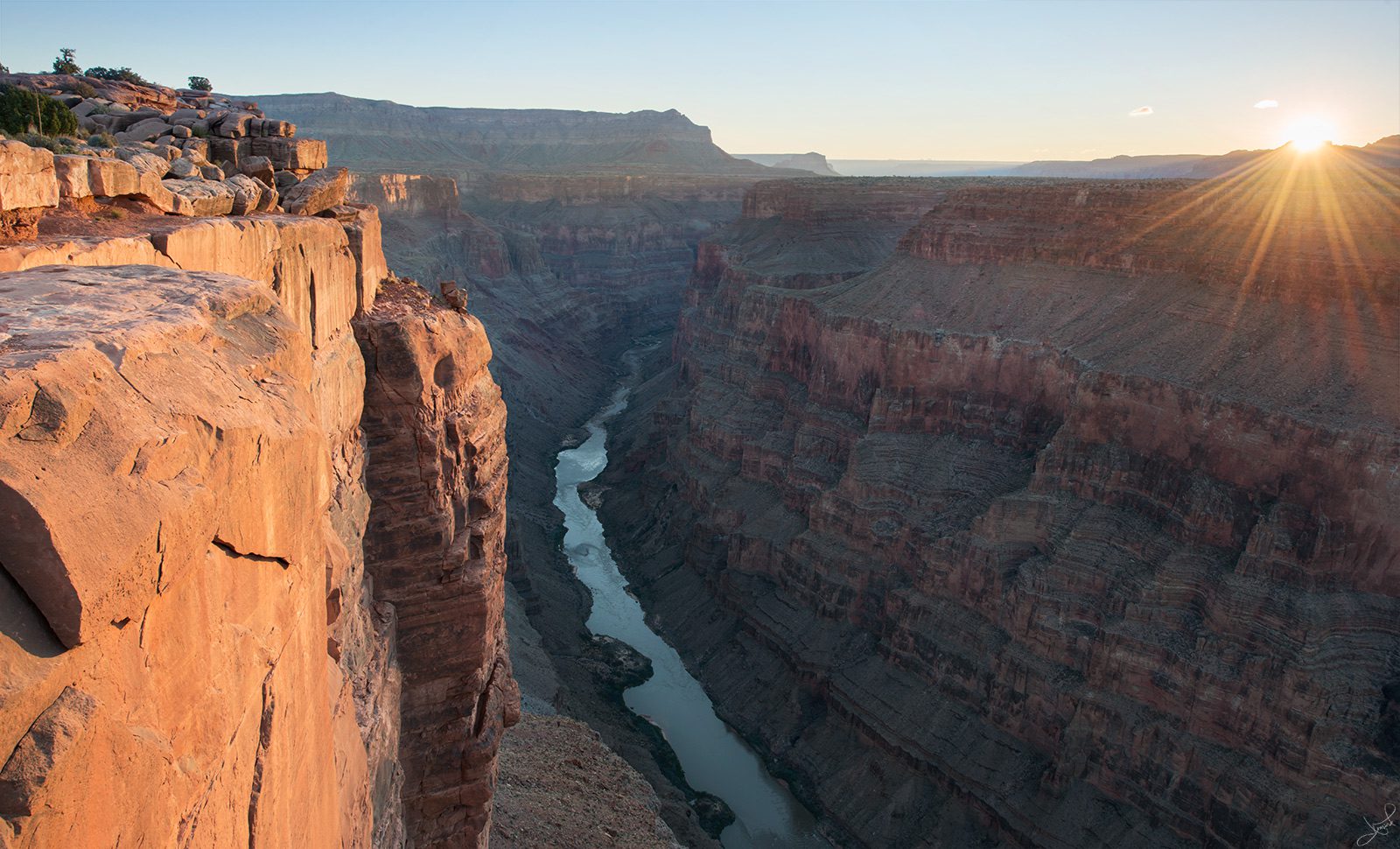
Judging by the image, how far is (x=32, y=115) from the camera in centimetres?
1647

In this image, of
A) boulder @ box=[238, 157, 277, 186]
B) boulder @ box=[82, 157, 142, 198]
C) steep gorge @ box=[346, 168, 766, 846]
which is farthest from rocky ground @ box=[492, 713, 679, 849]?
boulder @ box=[82, 157, 142, 198]

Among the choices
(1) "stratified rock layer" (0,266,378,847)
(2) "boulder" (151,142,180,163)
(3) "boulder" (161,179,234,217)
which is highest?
(2) "boulder" (151,142,180,163)

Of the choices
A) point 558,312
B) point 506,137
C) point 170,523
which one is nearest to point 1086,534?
point 170,523

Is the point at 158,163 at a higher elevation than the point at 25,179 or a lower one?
higher

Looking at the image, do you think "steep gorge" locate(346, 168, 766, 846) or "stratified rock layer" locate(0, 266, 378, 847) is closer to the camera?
"stratified rock layer" locate(0, 266, 378, 847)

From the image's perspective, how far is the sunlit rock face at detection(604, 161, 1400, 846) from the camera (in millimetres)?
28781

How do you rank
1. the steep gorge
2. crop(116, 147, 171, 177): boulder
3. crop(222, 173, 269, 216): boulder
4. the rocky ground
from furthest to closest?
1. the steep gorge
2. the rocky ground
3. crop(222, 173, 269, 216): boulder
4. crop(116, 147, 171, 177): boulder

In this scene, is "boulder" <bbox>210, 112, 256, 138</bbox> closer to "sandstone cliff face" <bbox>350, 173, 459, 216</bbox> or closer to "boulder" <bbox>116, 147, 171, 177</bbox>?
"boulder" <bbox>116, 147, 171, 177</bbox>

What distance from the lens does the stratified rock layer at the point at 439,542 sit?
14.4 meters

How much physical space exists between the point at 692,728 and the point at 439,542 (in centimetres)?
2818

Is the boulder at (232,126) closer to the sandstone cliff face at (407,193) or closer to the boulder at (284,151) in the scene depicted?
the boulder at (284,151)

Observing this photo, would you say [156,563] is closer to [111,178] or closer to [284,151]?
[111,178]

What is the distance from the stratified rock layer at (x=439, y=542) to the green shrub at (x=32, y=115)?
243 inches

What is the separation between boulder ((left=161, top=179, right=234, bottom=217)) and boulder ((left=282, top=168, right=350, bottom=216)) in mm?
1441
